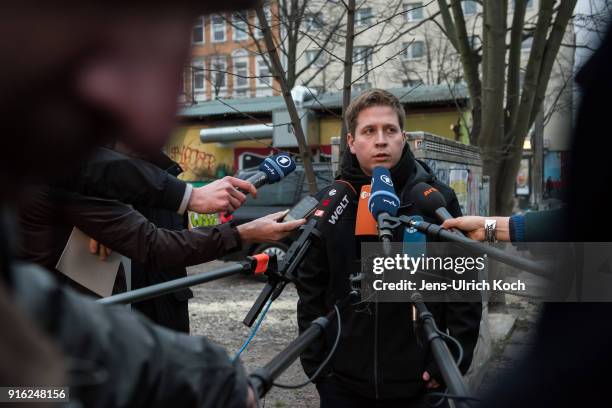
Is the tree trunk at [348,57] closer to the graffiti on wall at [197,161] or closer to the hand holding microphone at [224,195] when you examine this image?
the hand holding microphone at [224,195]

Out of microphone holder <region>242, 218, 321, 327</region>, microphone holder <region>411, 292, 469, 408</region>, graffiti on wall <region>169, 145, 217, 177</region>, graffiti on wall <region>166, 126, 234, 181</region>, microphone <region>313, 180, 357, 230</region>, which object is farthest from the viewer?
graffiti on wall <region>169, 145, 217, 177</region>

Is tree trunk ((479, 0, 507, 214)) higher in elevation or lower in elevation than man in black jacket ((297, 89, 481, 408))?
higher

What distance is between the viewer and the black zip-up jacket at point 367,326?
2.88 meters

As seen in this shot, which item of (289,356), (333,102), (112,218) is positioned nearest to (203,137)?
(333,102)

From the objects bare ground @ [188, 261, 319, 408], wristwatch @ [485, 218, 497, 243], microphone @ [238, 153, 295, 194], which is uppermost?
microphone @ [238, 153, 295, 194]

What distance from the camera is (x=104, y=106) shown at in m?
0.68

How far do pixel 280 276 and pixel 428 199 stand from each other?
2.89 ft

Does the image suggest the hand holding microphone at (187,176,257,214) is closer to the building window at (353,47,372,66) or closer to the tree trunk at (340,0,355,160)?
the tree trunk at (340,0,355,160)

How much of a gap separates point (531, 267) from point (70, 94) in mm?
1551

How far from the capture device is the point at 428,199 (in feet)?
9.16

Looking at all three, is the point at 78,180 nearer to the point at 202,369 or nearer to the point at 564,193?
the point at 202,369

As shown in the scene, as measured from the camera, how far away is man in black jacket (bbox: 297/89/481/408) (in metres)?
2.88

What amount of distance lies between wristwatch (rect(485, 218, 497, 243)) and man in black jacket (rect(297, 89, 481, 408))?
35 centimetres


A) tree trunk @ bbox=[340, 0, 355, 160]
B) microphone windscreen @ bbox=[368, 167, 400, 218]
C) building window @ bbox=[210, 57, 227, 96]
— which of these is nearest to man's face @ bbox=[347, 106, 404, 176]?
microphone windscreen @ bbox=[368, 167, 400, 218]
